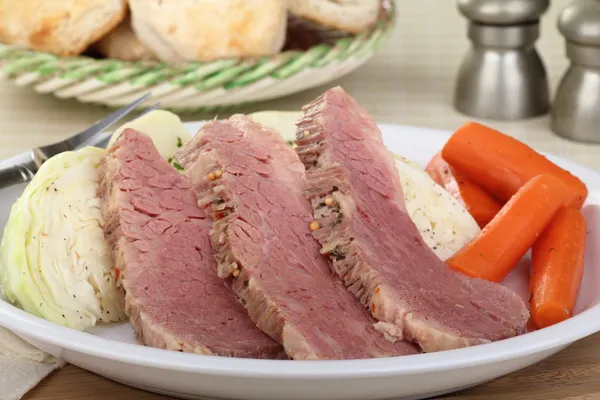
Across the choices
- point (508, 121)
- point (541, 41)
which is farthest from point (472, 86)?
point (541, 41)

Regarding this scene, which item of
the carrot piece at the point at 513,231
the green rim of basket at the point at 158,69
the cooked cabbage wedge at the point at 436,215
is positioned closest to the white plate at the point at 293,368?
the carrot piece at the point at 513,231

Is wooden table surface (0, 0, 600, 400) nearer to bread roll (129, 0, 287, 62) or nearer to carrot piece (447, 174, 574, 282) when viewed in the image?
carrot piece (447, 174, 574, 282)

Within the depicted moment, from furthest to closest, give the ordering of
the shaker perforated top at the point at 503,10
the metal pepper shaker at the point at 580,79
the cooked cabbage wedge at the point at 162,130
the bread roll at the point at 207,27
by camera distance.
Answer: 1. the shaker perforated top at the point at 503,10
2. the metal pepper shaker at the point at 580,79
3. the bread roll at the point at 207,27
4. the cooked cabbage wedge at the point at 162,130

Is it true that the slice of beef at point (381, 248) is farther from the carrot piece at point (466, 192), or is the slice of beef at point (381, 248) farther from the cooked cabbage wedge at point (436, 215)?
the carrot piece at point (466, 192)

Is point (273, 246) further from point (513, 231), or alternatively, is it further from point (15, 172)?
point (15, 172)

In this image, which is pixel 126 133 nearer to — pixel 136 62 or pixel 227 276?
pixel 227 276
